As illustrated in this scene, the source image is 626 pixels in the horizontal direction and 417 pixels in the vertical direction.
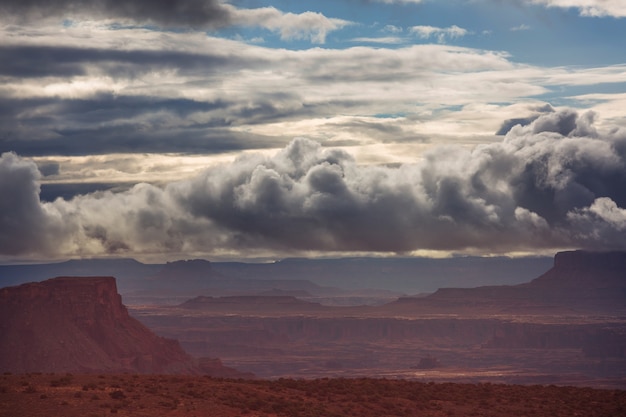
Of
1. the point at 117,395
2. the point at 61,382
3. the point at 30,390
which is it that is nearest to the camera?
the point at 30,390

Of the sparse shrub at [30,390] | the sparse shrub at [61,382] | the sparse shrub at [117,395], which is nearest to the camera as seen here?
the sparse shrub at [30,390]

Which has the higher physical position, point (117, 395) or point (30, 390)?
point (30, 390)

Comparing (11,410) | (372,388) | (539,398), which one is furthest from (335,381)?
(11,410)

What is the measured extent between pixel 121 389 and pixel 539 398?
118 ft

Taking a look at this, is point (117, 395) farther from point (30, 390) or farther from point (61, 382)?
point (61, 382)

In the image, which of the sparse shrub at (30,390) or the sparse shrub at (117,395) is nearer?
the sparse shrub at (30,390)

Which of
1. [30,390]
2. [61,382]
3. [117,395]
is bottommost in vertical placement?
[117,395]

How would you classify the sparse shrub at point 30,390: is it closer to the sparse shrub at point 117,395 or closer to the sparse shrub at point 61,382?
the sparse shrub at point 61,382

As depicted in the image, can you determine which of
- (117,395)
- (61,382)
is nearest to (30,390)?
(61,382)

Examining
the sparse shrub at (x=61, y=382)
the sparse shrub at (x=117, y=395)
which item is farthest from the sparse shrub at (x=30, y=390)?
the sparse shrub at (x=117, y=395)

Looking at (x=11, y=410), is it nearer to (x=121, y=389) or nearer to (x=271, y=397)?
(x=121, y=389)

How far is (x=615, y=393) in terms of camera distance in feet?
292

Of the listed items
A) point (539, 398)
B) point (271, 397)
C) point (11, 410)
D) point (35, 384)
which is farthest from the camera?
point (539, 398)

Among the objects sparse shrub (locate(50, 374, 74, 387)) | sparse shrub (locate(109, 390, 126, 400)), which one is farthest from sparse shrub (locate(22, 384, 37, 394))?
sparse shrub (locate(109, 390, 126, 400))
